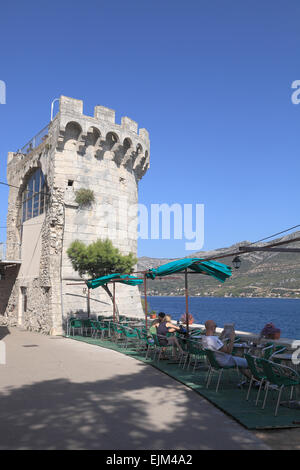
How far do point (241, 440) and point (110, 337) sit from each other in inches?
428

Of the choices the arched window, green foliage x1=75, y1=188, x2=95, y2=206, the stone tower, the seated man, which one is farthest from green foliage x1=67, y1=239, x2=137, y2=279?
the seated man

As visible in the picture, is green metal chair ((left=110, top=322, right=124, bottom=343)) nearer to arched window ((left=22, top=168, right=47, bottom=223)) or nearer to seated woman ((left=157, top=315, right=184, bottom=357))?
seated woman ((left=157, top=315, right=184, bottom=357))

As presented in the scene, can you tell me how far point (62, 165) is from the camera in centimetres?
1827

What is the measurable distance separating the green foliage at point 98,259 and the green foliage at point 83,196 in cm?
258

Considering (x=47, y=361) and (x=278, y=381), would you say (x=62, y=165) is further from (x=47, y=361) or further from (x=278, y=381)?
(x=278, y=381)

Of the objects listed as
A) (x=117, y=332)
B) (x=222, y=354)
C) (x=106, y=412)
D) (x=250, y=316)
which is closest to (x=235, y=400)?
(x=222, y=354)

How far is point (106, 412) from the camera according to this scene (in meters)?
5.68

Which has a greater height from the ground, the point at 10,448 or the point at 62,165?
the point at 62,165

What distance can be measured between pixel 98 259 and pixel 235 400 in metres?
10.1

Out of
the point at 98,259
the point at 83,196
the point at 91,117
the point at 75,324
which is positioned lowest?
the point at 75,324

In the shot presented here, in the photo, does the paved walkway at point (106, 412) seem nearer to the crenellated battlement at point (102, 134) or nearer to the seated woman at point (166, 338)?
the seated woman at point (166, 338)

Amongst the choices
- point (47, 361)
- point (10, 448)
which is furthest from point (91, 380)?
point (10, 448)
